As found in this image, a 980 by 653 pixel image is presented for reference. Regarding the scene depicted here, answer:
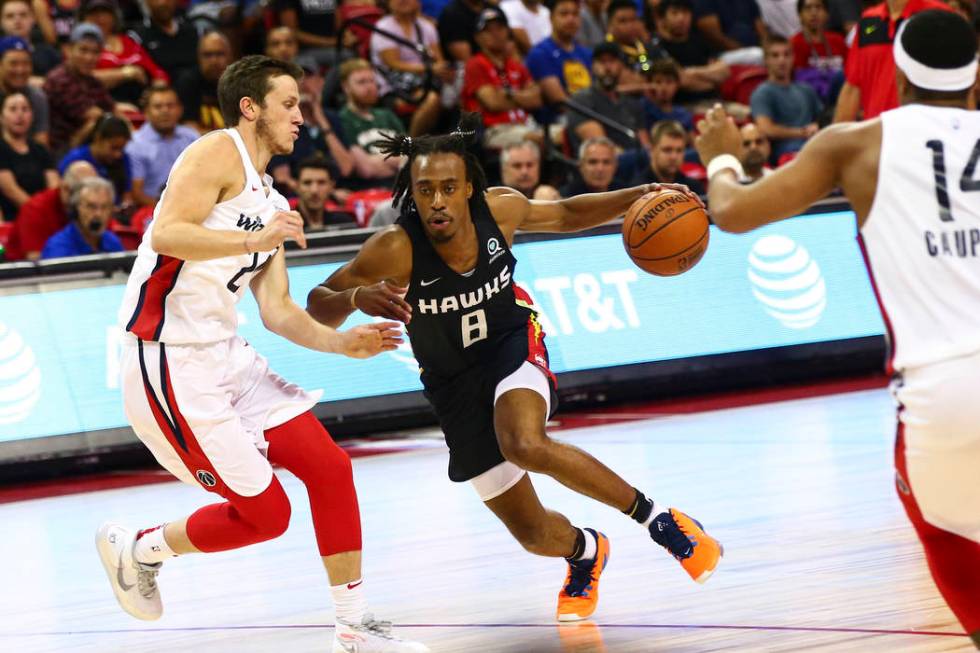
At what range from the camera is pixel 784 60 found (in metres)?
14.0

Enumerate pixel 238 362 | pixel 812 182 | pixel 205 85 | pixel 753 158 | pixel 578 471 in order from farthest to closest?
pixel 205 85
pixel 753 158
pixel 578 471
pixel 238 362
pixel 812 182

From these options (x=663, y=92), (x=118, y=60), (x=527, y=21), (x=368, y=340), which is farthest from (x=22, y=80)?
(x=368, y=340)

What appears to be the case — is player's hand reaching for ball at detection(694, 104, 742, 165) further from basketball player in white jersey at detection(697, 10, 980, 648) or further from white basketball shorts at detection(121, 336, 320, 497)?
white basketball shorts at detection(121, 336, 320, 497)

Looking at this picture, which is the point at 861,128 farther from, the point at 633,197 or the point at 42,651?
the point at 42,651

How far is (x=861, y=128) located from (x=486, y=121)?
10066 millimetres

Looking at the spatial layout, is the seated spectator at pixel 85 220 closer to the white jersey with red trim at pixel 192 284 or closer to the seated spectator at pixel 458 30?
the seated spectator at pixel 458 30

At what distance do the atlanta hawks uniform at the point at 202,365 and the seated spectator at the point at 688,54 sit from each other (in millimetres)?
10754

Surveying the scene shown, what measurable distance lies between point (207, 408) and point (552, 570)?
1.97 m

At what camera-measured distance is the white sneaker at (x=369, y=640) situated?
4.87 m

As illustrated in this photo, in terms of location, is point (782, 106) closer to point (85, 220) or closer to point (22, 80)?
point (85, 220)

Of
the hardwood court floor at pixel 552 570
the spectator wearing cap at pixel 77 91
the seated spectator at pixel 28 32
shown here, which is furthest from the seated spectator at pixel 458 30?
the hardwood court floor at pixel 552 570

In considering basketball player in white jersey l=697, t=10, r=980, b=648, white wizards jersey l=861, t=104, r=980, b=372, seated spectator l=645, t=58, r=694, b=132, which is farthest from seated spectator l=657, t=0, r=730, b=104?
white wizards jersey l=861, t=104, r=980, b=372

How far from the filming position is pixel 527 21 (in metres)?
15.4

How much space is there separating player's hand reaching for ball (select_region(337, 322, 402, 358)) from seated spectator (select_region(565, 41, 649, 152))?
8941 millimetres
